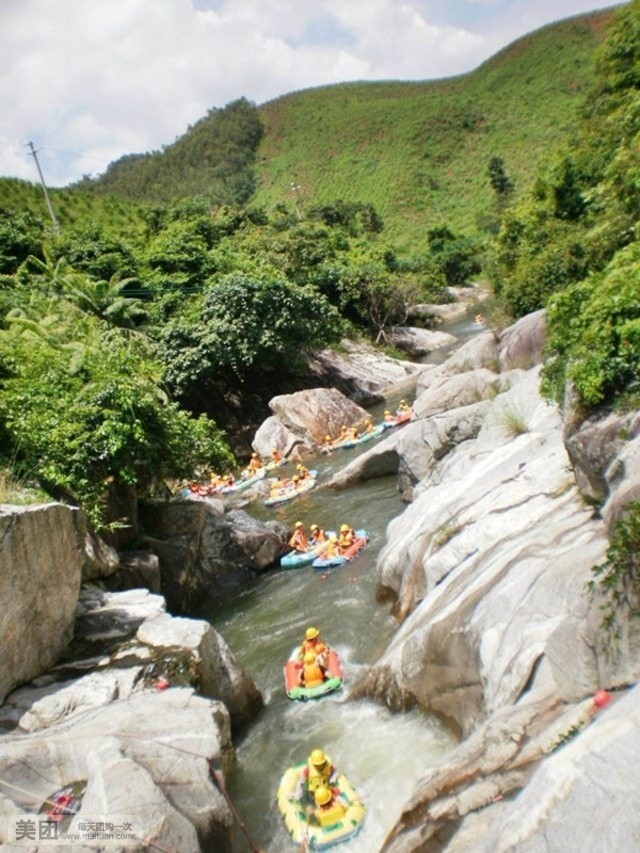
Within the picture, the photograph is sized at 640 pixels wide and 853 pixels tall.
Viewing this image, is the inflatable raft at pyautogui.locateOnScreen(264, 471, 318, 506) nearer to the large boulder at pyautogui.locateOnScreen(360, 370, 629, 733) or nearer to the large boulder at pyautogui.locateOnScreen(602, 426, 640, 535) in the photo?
the large boulder at pyautogui.locateOnScreen(360, 370, 629, 733)

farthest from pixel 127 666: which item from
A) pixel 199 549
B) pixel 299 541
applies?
pixel 299 541

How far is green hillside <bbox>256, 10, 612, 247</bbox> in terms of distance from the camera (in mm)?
85062

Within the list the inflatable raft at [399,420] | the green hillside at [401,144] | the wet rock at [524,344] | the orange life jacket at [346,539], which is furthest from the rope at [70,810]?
the green hillside at [401,144]

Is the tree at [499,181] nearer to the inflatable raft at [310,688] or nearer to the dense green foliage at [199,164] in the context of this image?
the dense green foliage at [199,164]

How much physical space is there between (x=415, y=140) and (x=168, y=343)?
274 ft

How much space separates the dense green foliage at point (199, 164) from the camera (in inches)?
4331

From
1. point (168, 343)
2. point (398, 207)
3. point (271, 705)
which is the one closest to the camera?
point (271, 705)

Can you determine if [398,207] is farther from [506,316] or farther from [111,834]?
[111,834]

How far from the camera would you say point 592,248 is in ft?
55.5

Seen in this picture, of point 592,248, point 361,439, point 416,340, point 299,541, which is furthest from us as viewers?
point 416,340

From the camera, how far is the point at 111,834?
17.4 feet

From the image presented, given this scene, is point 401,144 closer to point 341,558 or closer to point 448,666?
point 341,558

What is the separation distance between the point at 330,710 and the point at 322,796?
2.21 meters

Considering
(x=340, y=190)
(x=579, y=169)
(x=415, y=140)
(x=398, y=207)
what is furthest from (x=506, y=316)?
(x=415, y=140)
